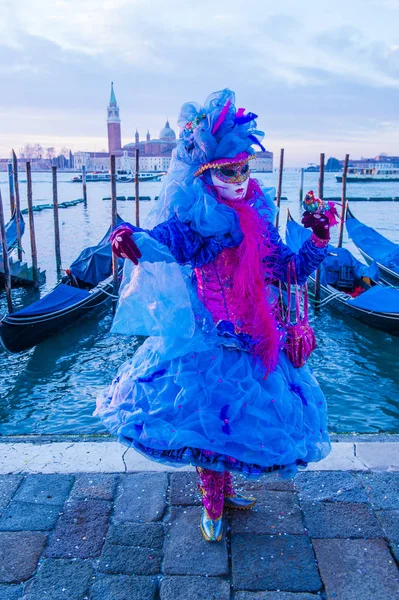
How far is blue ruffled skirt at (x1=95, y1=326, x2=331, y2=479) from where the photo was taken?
1.70 metres

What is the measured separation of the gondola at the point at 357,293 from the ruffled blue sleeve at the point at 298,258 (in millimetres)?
4056

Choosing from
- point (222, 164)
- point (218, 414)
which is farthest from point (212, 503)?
point (222, 164)

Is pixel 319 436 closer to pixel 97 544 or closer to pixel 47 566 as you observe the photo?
pixel 97 544

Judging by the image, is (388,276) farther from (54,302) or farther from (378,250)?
(54,302)

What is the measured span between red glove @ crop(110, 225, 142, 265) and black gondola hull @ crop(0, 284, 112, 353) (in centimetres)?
488

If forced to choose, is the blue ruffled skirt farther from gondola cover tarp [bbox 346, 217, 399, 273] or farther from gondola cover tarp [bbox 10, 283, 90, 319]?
gondola cover tarp [bbox 346, 217, 399, 273]

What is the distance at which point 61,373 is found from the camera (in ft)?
19.9

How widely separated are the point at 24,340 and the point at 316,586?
5426mm

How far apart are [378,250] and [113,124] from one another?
82.6 m

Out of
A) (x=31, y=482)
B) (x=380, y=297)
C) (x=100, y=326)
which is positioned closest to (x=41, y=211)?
(x=100, y=326)

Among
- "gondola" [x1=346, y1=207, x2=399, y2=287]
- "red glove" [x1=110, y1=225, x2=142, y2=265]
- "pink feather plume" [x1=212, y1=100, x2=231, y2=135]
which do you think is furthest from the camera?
"gondola" [x1=346, y1=207, x2=399, y2=287]

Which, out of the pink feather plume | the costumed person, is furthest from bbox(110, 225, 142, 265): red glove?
the pink feather plume

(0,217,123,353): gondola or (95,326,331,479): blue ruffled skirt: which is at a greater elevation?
(95,326,331,479): blue ruffled skirt

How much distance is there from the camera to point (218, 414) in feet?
5.64
